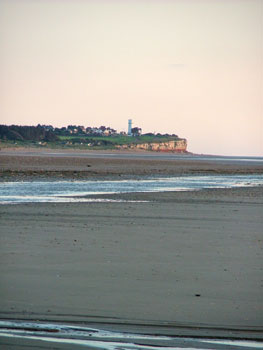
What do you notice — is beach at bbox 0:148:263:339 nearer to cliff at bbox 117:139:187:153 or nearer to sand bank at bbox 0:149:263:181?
sand bank at bbox 0:149:263:181

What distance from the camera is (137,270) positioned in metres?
8.76

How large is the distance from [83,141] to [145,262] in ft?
529

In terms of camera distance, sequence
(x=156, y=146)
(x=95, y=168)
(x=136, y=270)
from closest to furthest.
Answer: (x=136, y=270) → (x=95, y=168) → (x=156, y=146)

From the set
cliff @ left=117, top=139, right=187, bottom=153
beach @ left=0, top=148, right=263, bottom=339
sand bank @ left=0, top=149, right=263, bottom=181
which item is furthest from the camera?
cliff @ left=117, top=139, right=187, bottom=153

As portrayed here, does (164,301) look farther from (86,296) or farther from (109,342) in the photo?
(109,342)

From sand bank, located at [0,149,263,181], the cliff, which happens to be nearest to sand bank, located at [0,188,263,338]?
sand bank, located at [0,149,263,181]

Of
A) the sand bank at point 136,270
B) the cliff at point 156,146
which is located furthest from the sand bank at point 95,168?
the cliff at point 156,146

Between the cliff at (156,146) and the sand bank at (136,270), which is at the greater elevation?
the cliff at (156,146)

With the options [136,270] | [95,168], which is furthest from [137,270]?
[95,168]

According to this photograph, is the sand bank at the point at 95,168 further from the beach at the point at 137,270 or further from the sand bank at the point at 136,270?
the beach at the point at 137,270

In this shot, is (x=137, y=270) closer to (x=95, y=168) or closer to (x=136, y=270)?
(x=136, y=270)

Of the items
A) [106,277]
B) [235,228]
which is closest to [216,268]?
[106,277]

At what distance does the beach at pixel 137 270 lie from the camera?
21.0ft

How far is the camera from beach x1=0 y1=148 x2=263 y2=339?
641 cm
